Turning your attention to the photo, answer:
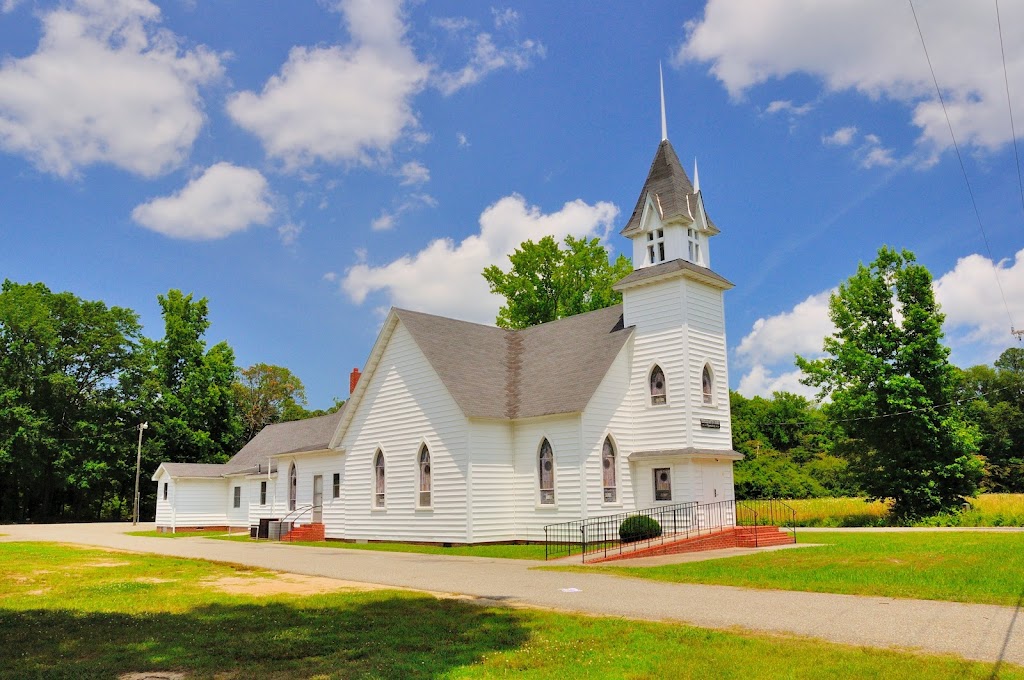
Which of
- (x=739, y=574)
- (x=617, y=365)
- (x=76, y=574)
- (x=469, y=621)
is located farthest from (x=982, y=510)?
(x=76, y=574)

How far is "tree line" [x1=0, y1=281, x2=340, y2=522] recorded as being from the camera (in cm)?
5538

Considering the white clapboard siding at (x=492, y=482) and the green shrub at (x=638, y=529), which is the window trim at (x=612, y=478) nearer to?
the green shrub at (x=638, y=529)

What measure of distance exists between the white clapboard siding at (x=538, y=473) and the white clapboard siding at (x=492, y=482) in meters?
0.30

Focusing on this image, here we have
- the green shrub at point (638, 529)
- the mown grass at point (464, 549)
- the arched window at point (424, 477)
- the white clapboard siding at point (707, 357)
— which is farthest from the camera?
the arched window at point (424, 477)

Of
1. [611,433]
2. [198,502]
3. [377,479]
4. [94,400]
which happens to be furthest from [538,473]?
[94,400]

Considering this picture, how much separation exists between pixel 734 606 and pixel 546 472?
53.0ft

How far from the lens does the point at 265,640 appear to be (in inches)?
392

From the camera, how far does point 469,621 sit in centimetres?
1128

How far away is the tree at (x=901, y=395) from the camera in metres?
34.5

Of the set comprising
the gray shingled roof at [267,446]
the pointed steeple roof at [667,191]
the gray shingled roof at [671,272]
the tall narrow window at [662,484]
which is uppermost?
the pointed steeple roof at [667,191]

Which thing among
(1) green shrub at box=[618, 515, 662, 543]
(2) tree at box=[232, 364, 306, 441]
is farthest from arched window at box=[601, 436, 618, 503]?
(2) tree at box=[232, 364, 306, 441]

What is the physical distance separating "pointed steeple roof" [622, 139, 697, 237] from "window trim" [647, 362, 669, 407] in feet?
19.6

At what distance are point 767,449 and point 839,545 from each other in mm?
46828

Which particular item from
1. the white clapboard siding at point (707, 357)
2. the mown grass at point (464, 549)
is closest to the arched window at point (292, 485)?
the mown grass at point (464, 549)
